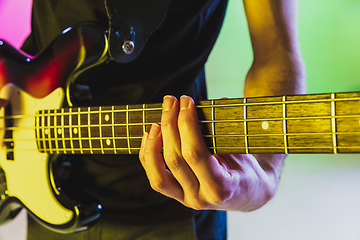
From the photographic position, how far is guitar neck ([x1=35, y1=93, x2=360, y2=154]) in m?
0.32

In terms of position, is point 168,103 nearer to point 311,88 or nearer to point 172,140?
point 172,140

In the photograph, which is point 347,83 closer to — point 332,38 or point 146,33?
point 332,38

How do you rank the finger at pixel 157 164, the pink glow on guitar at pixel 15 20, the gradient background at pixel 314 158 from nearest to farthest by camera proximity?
the finger at pixel 157 164 < the pink glow on guitar at pixel 15 20 < the gradient background at pixel 314 158

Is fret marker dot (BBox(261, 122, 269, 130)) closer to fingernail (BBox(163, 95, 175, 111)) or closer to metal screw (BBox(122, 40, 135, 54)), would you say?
fingernail (BBox(163, 95, 175, 111))

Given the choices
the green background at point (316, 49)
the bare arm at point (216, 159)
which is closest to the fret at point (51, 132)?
the bare arm at point (216, 159)

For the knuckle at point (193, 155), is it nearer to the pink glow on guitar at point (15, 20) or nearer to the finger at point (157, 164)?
the finger at point (157, 164)

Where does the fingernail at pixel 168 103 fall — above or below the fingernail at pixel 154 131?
above

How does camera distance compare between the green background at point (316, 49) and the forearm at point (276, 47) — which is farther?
the green background at point (316, 49)

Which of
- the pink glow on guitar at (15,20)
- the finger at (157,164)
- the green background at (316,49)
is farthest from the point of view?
the green background at (316,49)

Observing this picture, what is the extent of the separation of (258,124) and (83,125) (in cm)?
35

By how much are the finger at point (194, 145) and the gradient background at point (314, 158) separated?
1385 millimetres

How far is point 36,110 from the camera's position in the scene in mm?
676

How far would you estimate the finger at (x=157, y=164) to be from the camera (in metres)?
0.43

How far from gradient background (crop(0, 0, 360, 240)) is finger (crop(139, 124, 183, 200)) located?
1.33 m
